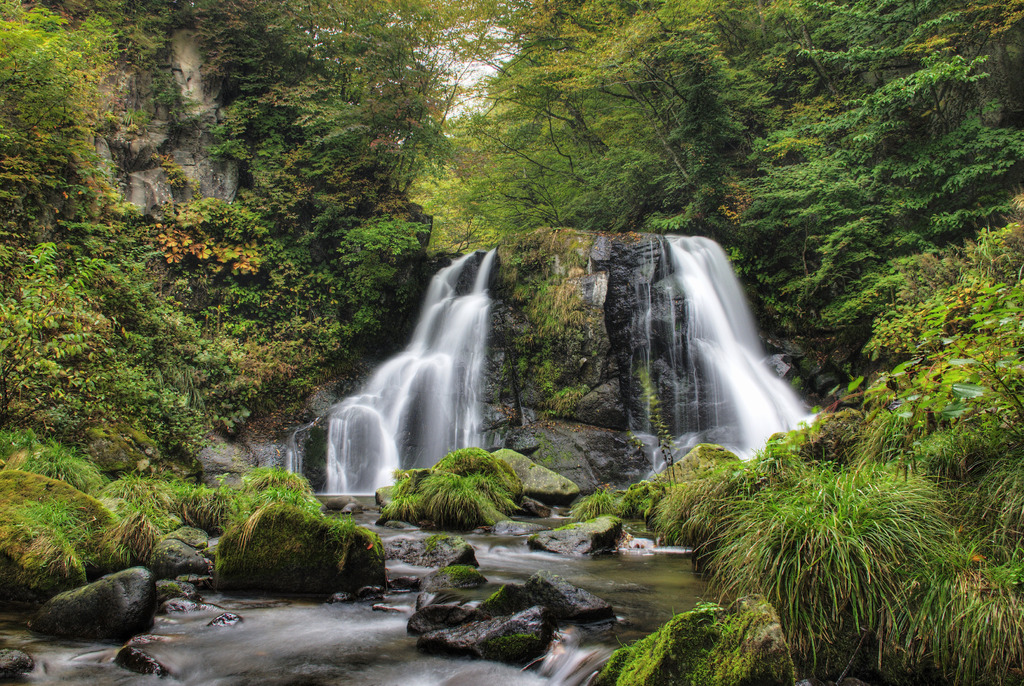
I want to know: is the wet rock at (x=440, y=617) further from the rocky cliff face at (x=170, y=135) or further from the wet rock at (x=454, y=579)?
the rocky cliff face at (x=170, y=135)

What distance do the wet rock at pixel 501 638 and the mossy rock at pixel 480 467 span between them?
5042mm

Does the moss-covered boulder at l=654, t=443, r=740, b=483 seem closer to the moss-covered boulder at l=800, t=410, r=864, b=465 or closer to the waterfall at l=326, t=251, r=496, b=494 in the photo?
the moss-covered boulder at l=800, t=410, r=864, b=465

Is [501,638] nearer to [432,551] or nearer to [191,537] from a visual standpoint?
[432,551]

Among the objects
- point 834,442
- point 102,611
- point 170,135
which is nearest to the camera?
point 102,611

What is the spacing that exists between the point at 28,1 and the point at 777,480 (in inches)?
764

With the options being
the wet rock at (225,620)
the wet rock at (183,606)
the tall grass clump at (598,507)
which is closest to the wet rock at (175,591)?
the wet rock at (183,606)

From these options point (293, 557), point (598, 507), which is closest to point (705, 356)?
point (598, 507)

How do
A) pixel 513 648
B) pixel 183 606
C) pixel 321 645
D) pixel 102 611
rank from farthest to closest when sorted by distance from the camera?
pixel 183 606, pixel 321 645, pixel 102 611, pixel 513 648

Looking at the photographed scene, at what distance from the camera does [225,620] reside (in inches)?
159

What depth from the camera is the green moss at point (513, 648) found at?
3350mm

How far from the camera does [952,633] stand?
2.67 meters

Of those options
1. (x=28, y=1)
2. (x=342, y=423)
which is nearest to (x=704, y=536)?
(x=342, y=423)

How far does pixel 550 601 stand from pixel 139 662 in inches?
106

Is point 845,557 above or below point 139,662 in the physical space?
above
